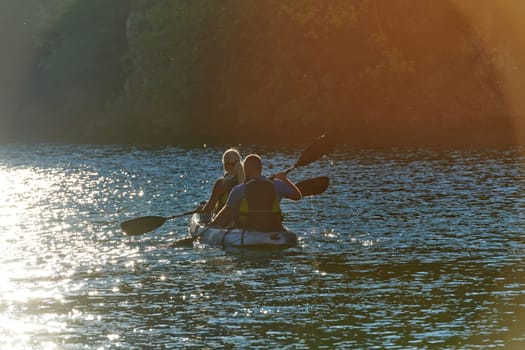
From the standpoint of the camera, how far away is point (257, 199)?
2395 cm

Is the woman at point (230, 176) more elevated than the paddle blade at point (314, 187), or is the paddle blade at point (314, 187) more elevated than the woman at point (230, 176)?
the woman at point (230, 176)

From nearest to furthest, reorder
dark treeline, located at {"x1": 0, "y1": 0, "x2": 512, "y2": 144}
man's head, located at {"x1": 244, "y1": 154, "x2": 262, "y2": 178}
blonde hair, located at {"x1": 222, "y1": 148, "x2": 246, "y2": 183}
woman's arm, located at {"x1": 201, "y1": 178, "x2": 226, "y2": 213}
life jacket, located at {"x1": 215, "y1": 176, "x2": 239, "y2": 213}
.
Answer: man's head, located at {"x1": 244, "y1": 154, "x2": 262, "y2": 178} < blonde hair, located at {"x1": 222, "y1": 148, "x2": 246, "y2": 183} < life jacket, located at {"x1": 215, "y1": 176, "x2": 239, "y2": 213} < woman's arm, located at {"x1": 201, "y1": 178, "x2": 226, "y2": 213} < dark treeline, located at {"x1": 0, "y1": 0, "x2": 512, "y2": 144}

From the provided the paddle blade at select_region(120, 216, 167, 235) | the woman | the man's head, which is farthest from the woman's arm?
the man's head

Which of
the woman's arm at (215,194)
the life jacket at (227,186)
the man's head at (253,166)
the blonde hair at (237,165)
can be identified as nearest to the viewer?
the man's head at (253,166)

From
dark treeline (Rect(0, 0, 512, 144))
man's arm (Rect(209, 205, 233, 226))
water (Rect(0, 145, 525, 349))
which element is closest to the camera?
water (Rect(0, 145, 525, 349))

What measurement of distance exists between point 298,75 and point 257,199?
5524 cm

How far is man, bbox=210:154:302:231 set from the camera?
23.8m

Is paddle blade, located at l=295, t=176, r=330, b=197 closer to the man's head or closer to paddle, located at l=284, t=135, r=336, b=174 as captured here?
paddle, located at l=284, t=135, r=336, b=174

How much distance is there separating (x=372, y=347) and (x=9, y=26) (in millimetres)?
107341

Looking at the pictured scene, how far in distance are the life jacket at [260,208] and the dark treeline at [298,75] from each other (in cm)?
3983

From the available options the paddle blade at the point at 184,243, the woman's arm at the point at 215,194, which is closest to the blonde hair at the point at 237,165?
the woman's arm at the point at 215,194

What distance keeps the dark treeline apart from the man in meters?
39.7

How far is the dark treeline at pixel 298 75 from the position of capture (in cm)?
7519

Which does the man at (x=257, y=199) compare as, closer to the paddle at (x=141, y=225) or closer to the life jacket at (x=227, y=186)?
the life jacket at (x=227, y=186)
